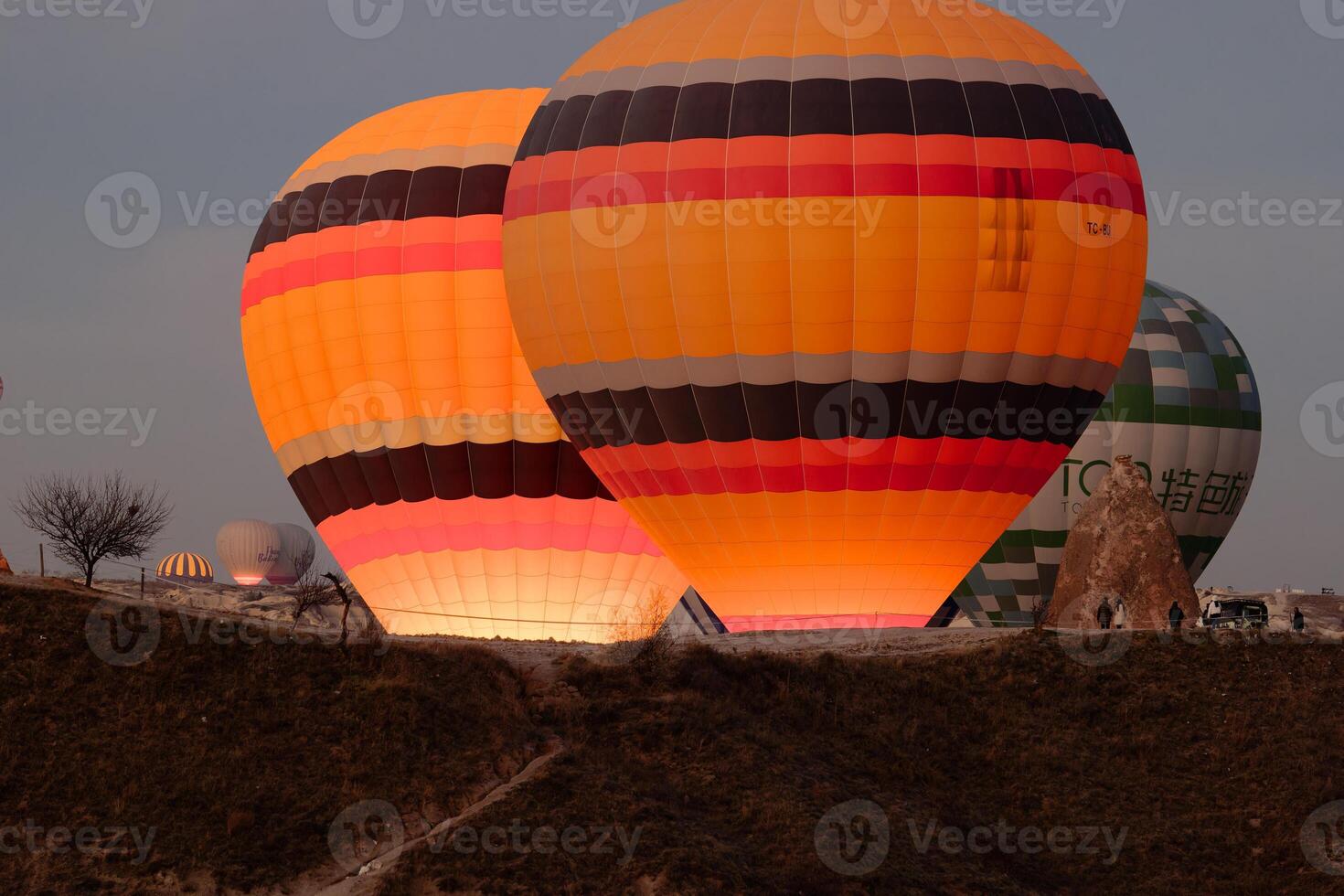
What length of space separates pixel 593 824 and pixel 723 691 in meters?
4.90

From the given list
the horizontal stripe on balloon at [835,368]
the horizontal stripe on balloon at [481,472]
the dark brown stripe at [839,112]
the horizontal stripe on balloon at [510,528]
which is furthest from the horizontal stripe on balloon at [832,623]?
the dark brown stripe at [839,112]

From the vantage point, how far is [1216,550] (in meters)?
52.9

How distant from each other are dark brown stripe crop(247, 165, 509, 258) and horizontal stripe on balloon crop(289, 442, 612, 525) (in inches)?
172

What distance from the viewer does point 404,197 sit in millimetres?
39312

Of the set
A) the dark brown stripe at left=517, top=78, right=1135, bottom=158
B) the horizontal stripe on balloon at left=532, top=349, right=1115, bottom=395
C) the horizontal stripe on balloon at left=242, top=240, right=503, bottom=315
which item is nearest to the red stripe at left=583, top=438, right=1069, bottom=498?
the horizontal stripe on balloon at left=532, top=349, right=1115, bottom=395

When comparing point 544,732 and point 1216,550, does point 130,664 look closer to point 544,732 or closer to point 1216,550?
point 544,732

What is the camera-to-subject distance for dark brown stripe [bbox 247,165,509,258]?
1535 inches

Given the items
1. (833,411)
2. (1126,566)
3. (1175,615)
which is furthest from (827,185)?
(1175,615)

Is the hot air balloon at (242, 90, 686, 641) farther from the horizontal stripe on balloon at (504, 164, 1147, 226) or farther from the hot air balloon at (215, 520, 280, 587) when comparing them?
the hot air balloon at (215, 520, 280, 587)

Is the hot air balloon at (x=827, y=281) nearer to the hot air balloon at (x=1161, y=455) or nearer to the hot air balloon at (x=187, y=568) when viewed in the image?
the hot air balloon at (x=1161, y=455)

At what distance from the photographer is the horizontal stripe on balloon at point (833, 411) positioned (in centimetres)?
3369

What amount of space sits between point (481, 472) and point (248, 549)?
67.6 meters

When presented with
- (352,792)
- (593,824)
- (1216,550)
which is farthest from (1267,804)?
(1216,550)

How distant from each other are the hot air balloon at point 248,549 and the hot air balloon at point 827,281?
70041 millimetres
